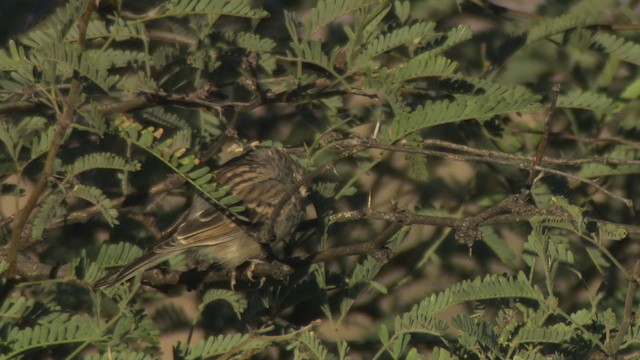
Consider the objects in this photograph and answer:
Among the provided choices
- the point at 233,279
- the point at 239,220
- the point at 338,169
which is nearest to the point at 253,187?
the point at 239,220

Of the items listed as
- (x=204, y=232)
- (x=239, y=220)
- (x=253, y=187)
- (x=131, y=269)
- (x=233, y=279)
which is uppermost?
(x=131, y=269)

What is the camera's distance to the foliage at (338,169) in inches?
124

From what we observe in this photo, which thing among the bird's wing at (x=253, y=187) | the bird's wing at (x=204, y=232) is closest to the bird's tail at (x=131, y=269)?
the bird's wing at (x=204, y=232)

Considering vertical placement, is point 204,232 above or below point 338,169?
below

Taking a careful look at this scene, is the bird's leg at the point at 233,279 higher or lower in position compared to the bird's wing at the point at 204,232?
higher

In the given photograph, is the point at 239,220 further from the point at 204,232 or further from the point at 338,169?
the point at 338,169

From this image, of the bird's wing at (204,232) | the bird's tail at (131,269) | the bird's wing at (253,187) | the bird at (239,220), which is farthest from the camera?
the bird's wing at (253,187)

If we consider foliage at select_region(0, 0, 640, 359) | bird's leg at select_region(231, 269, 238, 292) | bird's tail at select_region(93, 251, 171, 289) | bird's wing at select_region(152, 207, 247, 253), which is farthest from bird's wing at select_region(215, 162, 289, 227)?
bird's tail at select_region(93, 251, 171, 289)

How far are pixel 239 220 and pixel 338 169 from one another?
1.54 ft

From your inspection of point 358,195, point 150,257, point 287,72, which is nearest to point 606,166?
point 358,195

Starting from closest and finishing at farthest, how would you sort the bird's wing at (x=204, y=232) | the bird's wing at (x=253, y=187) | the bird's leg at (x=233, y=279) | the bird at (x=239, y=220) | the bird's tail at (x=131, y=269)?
the bird's tail at (x=131, y=269)
the bird's leg at (x=233, y=279)
the bird at (x=239, y=220)
the bird's wing at (x=204, y=232)
the bird's wing at (x=253, y=187)

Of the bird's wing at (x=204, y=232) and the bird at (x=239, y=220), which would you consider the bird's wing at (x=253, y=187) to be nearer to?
the bird at (x=239, y=220)

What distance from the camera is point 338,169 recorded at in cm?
452

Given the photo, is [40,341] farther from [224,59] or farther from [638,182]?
[638,182]
